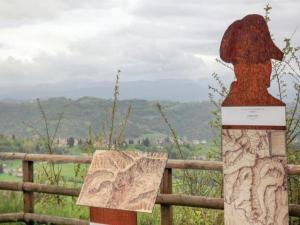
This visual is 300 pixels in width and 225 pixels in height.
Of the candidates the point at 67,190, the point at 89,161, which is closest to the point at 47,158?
the point at 67,190

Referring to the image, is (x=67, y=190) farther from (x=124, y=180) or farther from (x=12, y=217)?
(x=124, y=180)

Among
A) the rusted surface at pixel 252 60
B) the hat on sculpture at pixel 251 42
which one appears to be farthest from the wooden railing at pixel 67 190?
the hat on sculpture at pixel 251 42

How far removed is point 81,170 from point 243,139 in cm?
464

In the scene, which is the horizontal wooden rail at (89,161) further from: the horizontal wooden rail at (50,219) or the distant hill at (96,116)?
the distant hill at (96,116)

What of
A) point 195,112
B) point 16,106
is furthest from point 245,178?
point 16,106

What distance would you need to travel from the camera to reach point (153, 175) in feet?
14.4

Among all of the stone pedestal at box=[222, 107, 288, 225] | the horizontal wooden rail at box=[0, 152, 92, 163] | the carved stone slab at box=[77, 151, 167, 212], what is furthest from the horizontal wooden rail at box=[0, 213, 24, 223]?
the stone pedestal at box=[222, 107, 288, 225]

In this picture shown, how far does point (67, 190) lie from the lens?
22.0 feet

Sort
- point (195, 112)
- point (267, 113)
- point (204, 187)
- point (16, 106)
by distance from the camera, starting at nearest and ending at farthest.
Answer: point (267, 113), point (204, 187), point (195, 112), point (16, 106)

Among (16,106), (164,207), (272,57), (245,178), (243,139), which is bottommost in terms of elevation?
(164,207)

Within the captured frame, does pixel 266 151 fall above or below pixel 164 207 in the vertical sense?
above

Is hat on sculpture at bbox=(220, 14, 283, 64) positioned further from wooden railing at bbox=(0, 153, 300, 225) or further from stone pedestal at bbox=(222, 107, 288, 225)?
wooden railing at bbox=(0, 153, 300, 225)

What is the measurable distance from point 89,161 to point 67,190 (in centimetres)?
51

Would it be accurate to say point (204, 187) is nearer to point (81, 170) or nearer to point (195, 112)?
point (81, 170)
